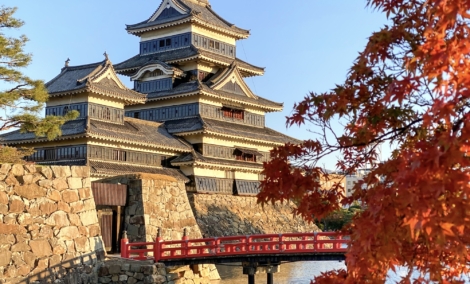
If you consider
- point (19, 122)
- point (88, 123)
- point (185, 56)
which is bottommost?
point (19, 122)

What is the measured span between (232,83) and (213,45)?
3315 mm

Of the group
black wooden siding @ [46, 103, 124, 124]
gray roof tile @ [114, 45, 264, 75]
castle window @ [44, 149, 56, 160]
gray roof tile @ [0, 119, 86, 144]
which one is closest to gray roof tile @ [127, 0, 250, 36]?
gray roof tile @ [114, 45, 264, 75]

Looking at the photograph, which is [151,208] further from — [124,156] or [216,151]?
[216,151]

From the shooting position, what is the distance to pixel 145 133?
3008 centimetres

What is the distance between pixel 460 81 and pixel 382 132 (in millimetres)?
1605

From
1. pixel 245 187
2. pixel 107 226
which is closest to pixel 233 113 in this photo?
pixel 245 187

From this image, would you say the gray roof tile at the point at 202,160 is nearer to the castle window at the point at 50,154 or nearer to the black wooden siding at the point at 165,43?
the castle window at the point at 50,154

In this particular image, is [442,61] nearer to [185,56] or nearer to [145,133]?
[145,133]

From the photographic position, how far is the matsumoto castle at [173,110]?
91.1 ft

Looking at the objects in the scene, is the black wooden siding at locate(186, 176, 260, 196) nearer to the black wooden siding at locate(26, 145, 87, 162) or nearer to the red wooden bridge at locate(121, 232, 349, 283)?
the black wooden siding at locate(26, 145, 87, 162)

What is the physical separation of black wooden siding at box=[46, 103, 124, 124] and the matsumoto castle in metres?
0.05

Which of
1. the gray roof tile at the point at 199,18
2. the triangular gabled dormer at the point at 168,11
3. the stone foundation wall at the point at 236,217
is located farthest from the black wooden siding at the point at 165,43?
the stone foundation wall at the point at 236,217

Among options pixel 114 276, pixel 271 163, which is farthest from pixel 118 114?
pixel 271 163

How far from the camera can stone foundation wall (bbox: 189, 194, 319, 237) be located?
30297mm
